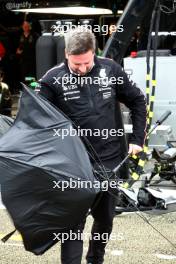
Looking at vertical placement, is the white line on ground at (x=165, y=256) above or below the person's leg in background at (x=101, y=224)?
below

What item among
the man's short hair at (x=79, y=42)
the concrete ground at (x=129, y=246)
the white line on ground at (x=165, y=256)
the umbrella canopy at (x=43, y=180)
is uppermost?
the man's short hair at (x=79, y=42)

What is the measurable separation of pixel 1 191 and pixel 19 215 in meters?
0.18

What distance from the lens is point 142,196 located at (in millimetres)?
5477

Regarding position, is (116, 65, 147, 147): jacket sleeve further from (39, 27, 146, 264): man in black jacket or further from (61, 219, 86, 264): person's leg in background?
(61, 219, 86, 264): person's leg in background

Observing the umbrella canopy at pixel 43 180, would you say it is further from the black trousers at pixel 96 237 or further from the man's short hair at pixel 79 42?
the man's short hair at pixel 79 42

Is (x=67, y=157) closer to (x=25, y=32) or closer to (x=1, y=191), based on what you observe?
(x=1, y=191)

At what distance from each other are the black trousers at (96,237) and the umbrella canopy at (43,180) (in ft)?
0.63

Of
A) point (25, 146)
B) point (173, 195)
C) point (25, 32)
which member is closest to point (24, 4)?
point (25, 32)

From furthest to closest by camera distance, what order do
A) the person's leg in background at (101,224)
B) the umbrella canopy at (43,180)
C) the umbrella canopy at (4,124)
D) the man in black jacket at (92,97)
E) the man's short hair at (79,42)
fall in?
the person's leg in background at (101,224)
the umbrella canopy at (4,124)
the man in black jacket at (92,97)
the man's short hair at (79,42)
the umbrella canopy at (43,180)

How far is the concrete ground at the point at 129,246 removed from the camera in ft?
15.4

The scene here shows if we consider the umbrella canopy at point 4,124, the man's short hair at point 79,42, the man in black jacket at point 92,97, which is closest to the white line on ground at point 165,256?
the man in black jacket at point 92,97

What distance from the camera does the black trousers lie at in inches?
149

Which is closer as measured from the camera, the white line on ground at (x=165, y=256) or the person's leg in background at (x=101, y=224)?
the person's leg in background at (x=101, y=224)

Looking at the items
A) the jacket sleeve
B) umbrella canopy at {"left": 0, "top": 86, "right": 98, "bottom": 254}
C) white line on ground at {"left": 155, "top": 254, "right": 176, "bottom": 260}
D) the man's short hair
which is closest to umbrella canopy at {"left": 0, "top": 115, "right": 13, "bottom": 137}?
umbrella canopy at {"left": 0, "top": 86, "right": 98, "bottom": 254}
